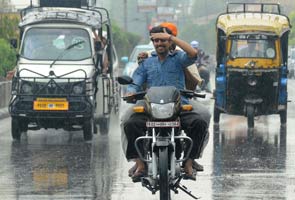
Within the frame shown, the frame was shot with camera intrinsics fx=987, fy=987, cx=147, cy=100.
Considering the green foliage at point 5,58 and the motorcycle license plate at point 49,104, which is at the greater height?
the motorcycle license plate at point 49,104

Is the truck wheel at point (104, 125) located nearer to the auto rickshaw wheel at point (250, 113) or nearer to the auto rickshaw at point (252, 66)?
the auto rickshaw at point (252, 66)

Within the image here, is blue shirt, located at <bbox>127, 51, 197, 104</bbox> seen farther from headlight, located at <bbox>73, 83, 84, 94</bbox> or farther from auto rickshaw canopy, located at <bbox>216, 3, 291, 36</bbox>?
auto rickshaw canopy, located at <bbox>216, 3, 291, 36</bbox>

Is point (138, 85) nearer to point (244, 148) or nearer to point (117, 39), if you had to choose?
point (244, 148)

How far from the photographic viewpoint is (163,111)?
891 cm

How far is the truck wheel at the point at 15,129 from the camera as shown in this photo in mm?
16719

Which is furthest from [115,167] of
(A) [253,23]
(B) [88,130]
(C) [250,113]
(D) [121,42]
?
(D) [121,42]

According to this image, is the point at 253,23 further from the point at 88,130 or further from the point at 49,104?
the point at 49,104

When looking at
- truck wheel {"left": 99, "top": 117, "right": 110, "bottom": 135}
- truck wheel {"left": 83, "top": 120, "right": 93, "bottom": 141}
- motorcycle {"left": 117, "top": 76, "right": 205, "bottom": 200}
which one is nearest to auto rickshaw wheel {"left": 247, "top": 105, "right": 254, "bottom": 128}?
truck wheel {"left": 99, "top": 117, "right": 110, "bottom": 135}

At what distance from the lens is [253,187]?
36.7 feet

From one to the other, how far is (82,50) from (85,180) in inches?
247

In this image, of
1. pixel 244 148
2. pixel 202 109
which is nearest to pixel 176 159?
pixel 202 109

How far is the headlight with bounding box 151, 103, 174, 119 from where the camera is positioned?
8.91 meters

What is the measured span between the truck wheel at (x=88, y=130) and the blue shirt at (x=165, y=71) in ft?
22.7

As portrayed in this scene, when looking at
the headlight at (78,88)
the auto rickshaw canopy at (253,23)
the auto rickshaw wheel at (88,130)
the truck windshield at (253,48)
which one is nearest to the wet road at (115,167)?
the auto rickshaw wheel at (88,130)
